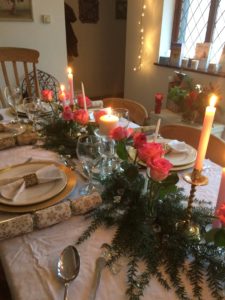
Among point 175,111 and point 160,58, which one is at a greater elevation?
point 160,58

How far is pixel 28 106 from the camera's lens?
1.34 metres

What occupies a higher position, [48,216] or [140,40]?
[140,40]

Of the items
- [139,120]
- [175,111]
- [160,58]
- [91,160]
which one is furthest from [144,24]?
[91,160]

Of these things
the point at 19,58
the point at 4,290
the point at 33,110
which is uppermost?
the point at 19,58

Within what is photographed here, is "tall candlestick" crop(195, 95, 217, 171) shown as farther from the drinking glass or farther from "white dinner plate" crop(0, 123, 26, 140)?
"white dinner plate" crop(0, 123, 26, 140)

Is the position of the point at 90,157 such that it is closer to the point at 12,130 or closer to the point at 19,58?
the point at 12,130

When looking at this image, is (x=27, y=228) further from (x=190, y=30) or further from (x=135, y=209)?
(x=190, y=30)

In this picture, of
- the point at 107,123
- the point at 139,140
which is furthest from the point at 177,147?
the point at 139,140

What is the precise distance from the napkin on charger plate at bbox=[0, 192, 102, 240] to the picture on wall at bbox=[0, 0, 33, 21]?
240 cm

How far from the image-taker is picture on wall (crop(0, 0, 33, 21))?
250 centimetres

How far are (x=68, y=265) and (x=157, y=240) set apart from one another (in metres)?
0.22

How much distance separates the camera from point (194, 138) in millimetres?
1376

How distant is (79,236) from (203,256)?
300 millimetres

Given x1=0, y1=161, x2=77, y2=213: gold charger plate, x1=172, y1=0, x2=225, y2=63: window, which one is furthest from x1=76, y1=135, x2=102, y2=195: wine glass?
x1=172, y1=0, x2=225, y2=63: window
